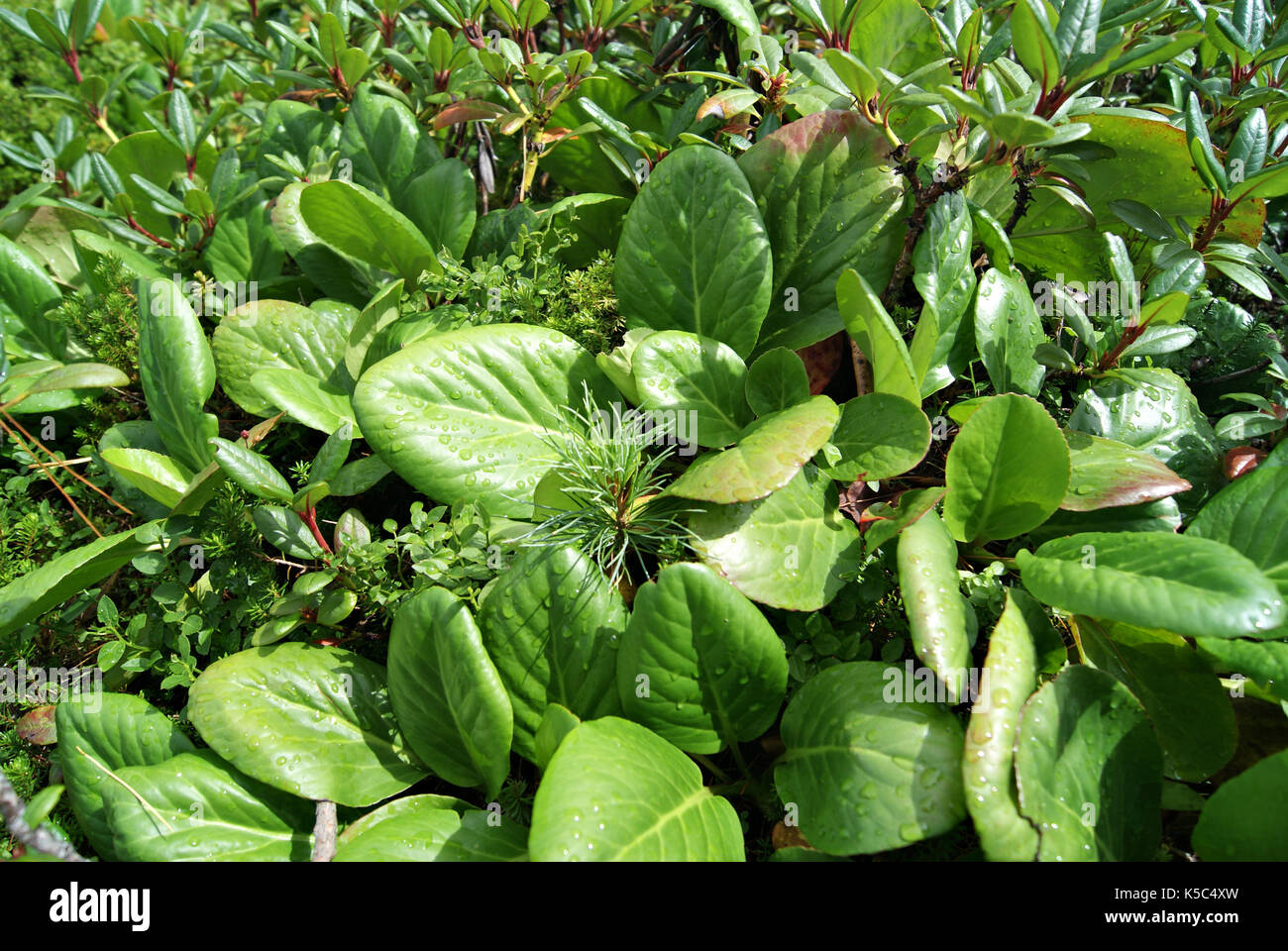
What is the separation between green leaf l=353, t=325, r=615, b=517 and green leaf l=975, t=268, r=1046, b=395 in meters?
0.78

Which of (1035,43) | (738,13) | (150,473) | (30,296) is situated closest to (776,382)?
(1035,43)

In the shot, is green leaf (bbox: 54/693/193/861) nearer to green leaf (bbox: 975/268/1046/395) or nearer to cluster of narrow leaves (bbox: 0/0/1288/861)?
cluster of narrow leaves (bbox: 0/0/1288/861)

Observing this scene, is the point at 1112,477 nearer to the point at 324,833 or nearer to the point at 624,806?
the point at 624,806

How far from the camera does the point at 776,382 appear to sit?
1.74 metres

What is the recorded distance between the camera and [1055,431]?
1.44 metres

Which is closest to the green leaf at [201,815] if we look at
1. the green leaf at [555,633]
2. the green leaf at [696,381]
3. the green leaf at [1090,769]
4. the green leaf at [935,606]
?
the green leaf at [555,633]

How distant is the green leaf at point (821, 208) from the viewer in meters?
1.78

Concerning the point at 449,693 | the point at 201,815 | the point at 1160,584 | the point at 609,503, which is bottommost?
the point at 201,815

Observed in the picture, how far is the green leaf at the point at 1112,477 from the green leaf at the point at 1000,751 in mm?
325

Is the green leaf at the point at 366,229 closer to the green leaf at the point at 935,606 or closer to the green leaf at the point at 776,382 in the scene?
the green leaf at the point at 776,382

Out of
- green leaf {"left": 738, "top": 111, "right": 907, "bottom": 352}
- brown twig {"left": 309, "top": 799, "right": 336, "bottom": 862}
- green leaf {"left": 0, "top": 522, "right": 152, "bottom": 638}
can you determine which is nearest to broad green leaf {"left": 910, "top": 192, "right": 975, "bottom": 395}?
green leaf {"left": 738, "top": 111, "right": 907, "bottom": 352}

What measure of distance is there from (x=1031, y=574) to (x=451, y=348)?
3.88 feet

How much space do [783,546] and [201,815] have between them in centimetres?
115
